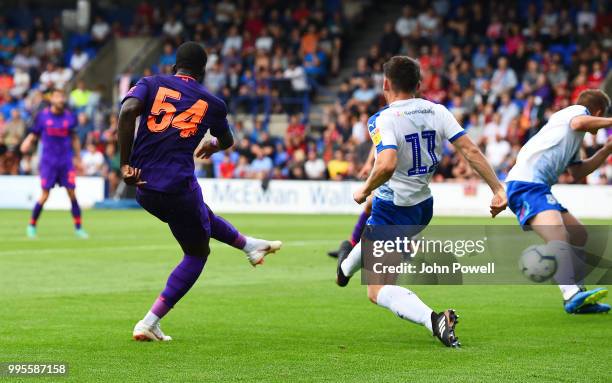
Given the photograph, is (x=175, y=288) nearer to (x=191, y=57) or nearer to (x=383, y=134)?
(x=191, y=57)

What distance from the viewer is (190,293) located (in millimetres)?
11961

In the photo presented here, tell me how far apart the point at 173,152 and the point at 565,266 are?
11.6 feet

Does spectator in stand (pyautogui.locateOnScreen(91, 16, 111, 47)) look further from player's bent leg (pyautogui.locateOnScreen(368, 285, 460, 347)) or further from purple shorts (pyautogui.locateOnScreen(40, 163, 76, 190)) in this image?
player's bent leg (pyautogui.locateOnScreen(368, 285, 460, 347))

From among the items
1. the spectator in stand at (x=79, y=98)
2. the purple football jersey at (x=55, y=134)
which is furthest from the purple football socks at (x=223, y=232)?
the spectator in stand at (x=79, y=98)

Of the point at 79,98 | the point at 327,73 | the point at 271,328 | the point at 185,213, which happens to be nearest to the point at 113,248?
the point at 271,328

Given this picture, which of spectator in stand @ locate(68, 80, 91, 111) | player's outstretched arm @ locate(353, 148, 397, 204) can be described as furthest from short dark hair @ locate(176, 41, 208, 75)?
spectator in stand @ locate(68, 80, 91, 111)

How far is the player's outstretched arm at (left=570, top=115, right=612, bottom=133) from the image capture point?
9.23m

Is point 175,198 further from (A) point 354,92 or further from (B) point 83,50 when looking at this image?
(B) point 83,50

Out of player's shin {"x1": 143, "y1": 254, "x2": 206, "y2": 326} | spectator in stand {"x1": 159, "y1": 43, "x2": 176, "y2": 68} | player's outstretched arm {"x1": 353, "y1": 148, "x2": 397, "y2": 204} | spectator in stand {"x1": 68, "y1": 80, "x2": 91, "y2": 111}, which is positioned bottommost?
spectator in stand {"x1": 68, "y1": 80, "x2": 91, "y2": 111}

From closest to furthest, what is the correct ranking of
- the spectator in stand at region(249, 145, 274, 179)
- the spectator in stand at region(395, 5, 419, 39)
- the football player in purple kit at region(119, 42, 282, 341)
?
the football player in purple kit at region(119, 42, 282, 341)
the spectator in stand at region(249, 145, 274, 179)
the spectator in stand at region(395, 5, 419, 39)

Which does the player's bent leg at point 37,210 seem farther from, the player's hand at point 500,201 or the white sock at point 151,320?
the player's hand at point 500,201

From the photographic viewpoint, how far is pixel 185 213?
27.9 ft

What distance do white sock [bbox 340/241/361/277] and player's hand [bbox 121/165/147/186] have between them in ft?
5.47

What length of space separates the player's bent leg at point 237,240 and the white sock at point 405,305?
1247mm
